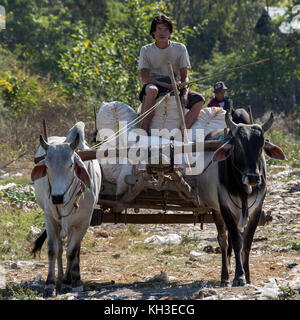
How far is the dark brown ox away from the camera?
16.9ft

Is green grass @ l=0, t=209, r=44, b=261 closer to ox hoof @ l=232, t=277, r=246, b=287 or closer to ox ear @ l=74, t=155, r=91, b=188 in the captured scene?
ox ear @ l=74, t=155, r=91, b=188

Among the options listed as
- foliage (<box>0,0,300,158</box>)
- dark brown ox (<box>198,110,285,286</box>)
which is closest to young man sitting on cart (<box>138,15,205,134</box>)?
dark brown ox (<box>198,110,285,286</box>)

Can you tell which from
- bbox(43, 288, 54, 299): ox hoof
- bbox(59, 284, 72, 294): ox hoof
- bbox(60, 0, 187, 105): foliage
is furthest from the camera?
bbox(60, 0, 187, 105): foliage

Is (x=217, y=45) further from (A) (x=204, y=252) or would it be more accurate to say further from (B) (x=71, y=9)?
(A) (x=204, y=252)

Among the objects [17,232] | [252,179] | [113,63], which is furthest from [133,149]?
[113,63]

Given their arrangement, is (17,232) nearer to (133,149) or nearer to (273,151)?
(133,149)

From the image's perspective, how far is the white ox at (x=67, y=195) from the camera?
487 centimetres

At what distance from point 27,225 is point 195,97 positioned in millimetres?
3545

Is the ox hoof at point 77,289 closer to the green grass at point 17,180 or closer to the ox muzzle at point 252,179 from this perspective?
the ox muzzle at point 252,179

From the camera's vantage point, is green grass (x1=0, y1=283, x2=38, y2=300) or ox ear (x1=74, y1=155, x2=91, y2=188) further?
ox ear (x1=74, y1=155, x2=91, y2=188)

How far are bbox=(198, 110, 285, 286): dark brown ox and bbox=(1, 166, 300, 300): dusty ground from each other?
400 millimetres

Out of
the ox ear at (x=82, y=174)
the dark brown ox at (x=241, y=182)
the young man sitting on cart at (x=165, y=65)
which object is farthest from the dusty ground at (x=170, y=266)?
the young man sitting on cart at (x=165, y=65)

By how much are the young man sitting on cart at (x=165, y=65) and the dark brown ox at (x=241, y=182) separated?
69 centimetres

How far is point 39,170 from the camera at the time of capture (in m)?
5.01
